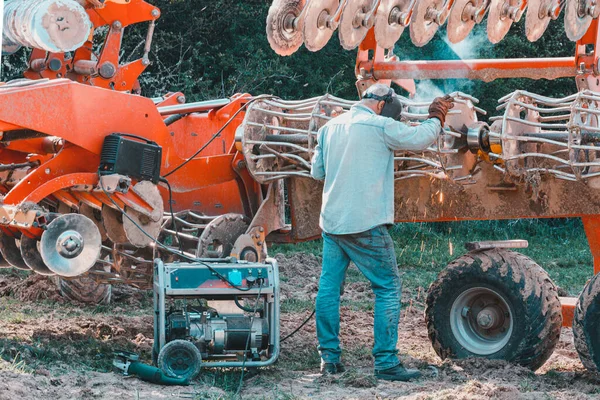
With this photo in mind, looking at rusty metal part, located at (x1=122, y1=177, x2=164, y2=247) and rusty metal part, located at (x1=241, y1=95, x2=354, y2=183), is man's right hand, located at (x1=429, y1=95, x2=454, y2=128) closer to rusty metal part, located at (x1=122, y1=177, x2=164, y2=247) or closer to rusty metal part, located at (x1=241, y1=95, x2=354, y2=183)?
rusty metal part, located at (x1=241, y1=95, x2=354, y2=183)

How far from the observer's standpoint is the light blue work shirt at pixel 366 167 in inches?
272

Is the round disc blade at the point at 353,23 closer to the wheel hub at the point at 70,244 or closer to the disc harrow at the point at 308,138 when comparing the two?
the disc harrow at the point at 308,138

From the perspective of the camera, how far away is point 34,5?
27.8 ft

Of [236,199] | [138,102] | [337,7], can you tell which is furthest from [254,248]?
[337,7]

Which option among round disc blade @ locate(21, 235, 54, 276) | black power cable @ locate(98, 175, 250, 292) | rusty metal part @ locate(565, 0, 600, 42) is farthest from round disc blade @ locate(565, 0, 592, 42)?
round disc blade @ locate(21, 235, 54, 276)

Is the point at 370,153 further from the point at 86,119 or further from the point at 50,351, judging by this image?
the point at 50,351

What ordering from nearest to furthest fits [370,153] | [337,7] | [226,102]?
1. [370,153]
2. [337,7]
3. [226,102]

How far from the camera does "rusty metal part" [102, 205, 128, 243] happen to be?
24.9ft

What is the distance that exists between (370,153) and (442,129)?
28.5 inches

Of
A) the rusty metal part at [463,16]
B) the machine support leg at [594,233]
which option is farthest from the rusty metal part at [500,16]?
the machine support leg at [594,233]

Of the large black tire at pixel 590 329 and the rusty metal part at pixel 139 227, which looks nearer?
the large black tire at pixel 590 329

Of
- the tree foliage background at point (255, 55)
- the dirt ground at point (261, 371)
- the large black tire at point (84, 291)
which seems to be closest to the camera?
the dirt ground at point (261, 371)

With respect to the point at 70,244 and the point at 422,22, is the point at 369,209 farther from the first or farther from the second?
the point at 422,22

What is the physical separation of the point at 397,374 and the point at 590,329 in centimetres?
132
